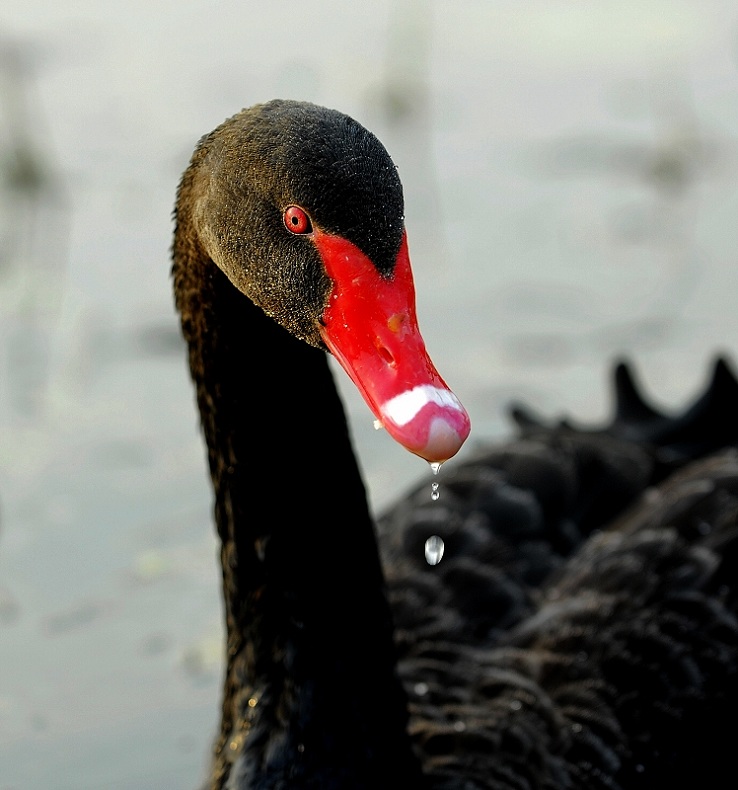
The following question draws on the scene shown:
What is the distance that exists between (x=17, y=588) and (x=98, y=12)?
3.09 meters

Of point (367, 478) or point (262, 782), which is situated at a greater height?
point (367, 478)

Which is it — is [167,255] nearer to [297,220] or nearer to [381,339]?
[297,220]

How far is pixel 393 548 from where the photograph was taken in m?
3.67

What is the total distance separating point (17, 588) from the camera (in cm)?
445

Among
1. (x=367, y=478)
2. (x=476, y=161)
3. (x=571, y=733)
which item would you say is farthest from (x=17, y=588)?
(x=476, y=161)

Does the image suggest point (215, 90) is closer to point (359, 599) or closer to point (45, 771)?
point (45, 771)

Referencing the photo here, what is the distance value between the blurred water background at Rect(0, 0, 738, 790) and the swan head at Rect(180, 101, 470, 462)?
6.23ft

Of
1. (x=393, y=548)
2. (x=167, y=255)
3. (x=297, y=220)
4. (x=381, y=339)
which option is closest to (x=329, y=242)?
(x=297, y=220)

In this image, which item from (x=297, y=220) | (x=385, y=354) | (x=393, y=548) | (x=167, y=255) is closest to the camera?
(x=385, y=354)

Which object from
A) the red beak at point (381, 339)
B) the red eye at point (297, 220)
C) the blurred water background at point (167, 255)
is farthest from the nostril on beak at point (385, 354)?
the blurred water background at point (167, 255)

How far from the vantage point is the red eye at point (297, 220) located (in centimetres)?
228

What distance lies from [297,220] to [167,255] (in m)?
3.24

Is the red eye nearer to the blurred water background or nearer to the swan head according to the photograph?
the swan head

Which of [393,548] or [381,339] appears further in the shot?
[393,548]
